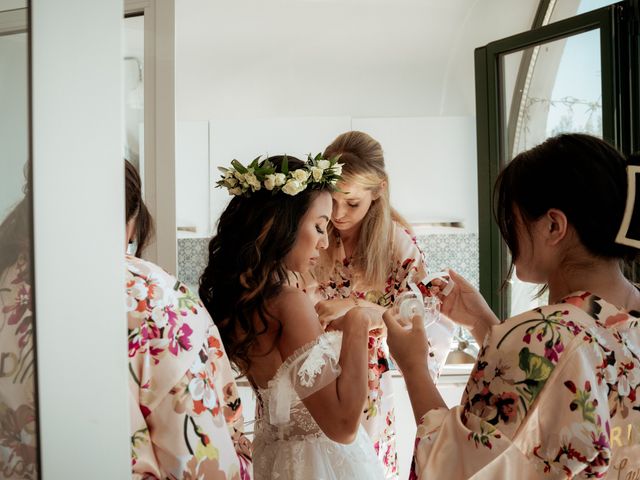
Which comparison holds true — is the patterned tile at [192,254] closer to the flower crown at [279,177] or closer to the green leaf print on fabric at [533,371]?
the flower crown at [279,177]

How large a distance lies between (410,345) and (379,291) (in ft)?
3.97

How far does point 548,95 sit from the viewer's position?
2570mm

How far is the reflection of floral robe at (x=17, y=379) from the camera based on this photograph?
0.99 ft

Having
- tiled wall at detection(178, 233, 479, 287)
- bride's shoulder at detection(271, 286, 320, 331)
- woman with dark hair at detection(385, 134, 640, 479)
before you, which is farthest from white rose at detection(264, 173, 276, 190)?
tiled wall at detection(178, 233, 479, 287)

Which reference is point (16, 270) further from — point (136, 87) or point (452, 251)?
point (452, 251)

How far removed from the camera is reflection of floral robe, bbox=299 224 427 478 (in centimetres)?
220

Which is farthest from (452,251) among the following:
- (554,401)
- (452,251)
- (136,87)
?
(554,401)

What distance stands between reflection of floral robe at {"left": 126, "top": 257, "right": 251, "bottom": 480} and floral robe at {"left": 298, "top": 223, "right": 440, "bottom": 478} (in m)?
1.41

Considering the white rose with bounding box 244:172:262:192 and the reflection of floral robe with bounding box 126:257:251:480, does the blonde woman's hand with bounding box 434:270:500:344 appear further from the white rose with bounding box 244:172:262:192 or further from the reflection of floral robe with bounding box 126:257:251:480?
the reflection of floral robe with bounding box 126:257:251:480

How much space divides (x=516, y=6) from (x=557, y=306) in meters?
3.21

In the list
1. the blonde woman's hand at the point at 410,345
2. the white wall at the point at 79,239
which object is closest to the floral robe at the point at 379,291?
the blonde woman's hand at the point at 410,345

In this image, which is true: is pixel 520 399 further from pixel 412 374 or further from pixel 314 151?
pixel 314 151

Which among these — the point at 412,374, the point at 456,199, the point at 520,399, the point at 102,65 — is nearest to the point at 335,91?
the point at 456,199

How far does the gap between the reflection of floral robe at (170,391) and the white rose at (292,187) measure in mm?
662
